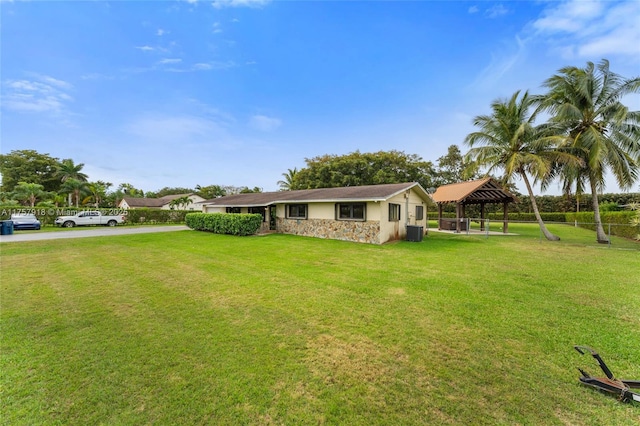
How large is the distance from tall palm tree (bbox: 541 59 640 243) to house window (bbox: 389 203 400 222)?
30.8 ft

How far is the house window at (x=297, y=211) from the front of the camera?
16172 mm

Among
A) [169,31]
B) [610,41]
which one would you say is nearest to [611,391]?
[610,41]

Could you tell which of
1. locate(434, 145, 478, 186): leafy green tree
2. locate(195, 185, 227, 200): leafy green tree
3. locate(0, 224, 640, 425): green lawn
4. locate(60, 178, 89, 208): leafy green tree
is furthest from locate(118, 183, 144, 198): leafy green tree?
locate(434, 145, 478, 186): leafy green tree

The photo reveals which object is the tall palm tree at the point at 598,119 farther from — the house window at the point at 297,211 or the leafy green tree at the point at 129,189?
the leafy green tree at the point at 129,189

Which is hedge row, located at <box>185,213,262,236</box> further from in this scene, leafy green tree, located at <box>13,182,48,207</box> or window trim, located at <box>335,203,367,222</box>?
leafy green tree, located at <box>13,182,48,207</box>

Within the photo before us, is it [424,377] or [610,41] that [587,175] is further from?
[424,377]

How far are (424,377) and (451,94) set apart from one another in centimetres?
1726

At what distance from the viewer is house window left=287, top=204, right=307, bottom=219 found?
1617 cm

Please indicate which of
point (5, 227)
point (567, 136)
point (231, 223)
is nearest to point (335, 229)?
point (231, 223)

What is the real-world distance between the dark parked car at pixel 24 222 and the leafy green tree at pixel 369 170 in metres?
25.3

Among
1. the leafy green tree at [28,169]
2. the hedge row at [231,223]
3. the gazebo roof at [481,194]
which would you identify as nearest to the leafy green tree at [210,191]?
the leafy green tree at [28,169]

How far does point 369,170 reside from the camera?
107 ft

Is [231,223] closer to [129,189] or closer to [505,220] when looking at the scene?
[505,220]

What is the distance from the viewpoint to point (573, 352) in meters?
3.34
